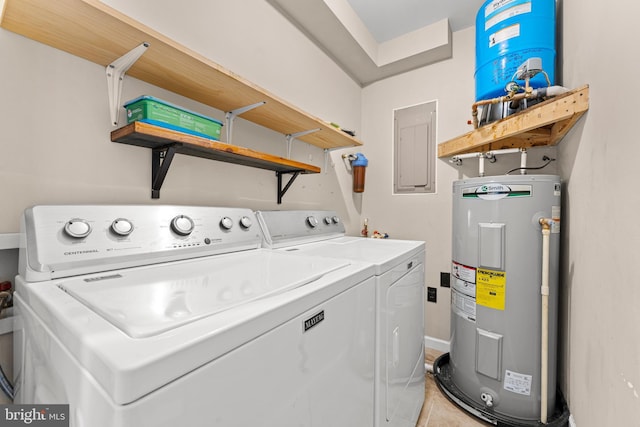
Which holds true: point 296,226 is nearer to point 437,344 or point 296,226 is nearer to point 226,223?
point 226,223

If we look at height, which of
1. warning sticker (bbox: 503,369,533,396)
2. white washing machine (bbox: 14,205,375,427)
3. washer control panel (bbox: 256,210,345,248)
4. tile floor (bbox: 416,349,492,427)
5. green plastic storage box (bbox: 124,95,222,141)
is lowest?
tile floor (bbox: 416,349,492,427)

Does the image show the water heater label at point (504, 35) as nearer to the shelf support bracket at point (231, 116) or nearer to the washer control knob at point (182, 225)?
the shelf support bracket at point (231, 116)

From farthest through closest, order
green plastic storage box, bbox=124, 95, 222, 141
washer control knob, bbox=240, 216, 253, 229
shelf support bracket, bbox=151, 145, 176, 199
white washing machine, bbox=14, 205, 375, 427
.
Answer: washer control knob, bbox=240, 216, 253, 229 → shelf support bracket, bbox=151, 145, 176, 199 → green plastic storage box, bbox=124, 95, 222, 141 → white washing machine, bbox=14, 205, 375, 427

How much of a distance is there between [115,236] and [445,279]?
2.30 meters

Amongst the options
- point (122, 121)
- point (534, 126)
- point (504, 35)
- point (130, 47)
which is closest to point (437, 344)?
point (534, 126)

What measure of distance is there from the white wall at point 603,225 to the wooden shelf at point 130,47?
1272 millimetres

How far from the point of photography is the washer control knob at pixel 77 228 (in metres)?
0.76

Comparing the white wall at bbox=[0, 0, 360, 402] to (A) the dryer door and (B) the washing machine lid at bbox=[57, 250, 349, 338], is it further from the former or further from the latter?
(A) the dryer door

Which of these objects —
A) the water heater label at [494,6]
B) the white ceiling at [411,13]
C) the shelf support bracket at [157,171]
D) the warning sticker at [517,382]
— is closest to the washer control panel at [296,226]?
the shelf support bracket at [157,171]

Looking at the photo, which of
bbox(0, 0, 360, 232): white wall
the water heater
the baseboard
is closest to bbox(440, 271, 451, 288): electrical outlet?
the baseboard

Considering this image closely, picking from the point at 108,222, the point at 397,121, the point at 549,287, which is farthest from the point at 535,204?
the point at 108,222

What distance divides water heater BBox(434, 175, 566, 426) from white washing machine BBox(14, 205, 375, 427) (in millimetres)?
1005

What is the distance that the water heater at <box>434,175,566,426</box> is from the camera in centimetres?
144

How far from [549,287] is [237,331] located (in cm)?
165
